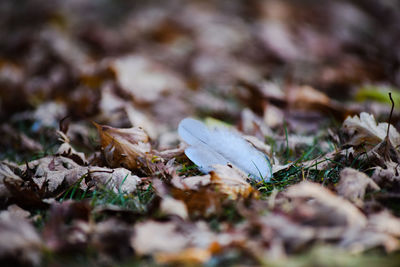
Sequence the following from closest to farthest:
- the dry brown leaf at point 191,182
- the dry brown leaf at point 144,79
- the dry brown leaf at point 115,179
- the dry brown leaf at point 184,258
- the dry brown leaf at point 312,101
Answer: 1. the dry brown leaf at point 184,258
2. the dry brown leaf at point 191,182
3. the dry brown leaf at point 115,179
4. the dry brown leaf at point 312,101
5. the dry brown leaf at point 144,79

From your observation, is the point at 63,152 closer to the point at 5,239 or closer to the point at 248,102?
the point at 5,239

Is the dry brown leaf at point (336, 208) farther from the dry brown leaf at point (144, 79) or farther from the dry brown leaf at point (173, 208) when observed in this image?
the dry brown leaf at point (144, 79)

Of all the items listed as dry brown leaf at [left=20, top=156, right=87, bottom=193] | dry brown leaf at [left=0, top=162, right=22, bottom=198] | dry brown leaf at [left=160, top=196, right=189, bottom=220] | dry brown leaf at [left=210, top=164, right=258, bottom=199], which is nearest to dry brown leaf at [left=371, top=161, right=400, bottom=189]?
dry brown leaf at [left=210, top=164, right=258, bottom=199]

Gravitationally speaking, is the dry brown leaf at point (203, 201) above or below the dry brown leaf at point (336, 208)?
below

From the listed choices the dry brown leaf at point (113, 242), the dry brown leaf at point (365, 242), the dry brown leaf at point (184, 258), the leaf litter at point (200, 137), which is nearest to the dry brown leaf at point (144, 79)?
the leaf litter at point (200, 137)

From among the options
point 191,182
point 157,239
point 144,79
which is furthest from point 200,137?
point 144,79

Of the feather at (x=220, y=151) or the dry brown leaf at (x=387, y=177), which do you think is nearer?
the dry brown leaf at (x=387, y=177)

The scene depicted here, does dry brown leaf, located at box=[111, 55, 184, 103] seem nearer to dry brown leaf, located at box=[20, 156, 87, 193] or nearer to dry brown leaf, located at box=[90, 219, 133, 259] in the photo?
dry brown leaf, located at box=[20, 156, 87, 193]
